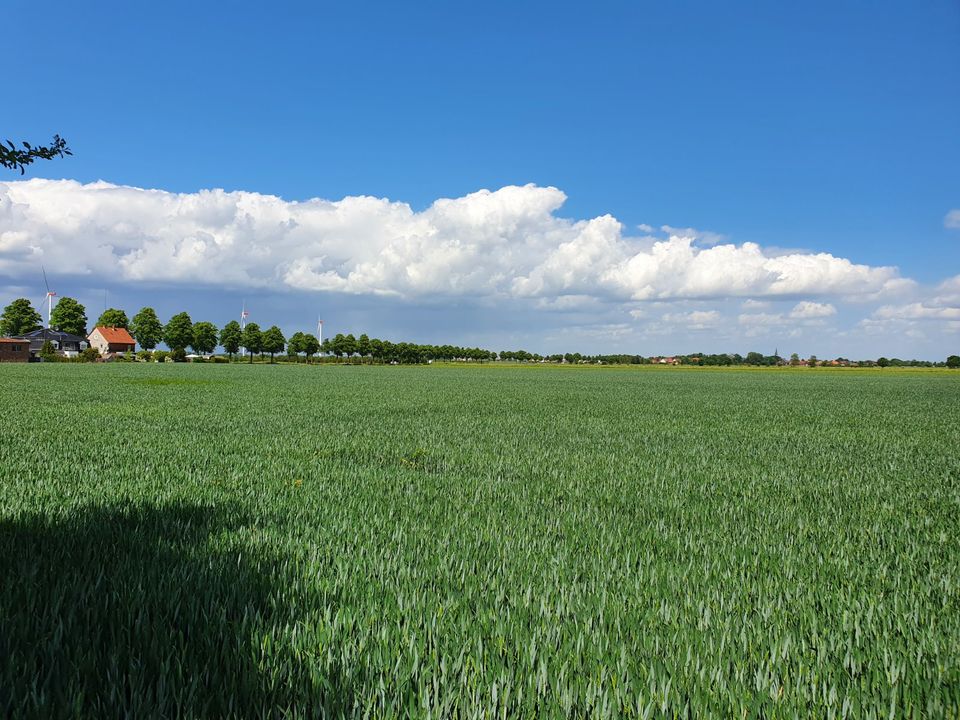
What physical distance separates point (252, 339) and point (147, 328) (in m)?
33.7

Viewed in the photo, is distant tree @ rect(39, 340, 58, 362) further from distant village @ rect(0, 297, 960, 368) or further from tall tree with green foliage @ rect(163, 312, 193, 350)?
tall tree with green foliage @ rect(163, 312, 193, 350)

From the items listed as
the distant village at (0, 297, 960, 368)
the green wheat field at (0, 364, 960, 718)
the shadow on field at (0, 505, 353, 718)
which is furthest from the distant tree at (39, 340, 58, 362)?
the shadow on field at (0, 505, 353, 718)

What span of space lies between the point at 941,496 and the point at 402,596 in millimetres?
11034

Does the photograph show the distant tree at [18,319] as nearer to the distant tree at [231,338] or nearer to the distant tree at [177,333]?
the distant tree at [177,333]

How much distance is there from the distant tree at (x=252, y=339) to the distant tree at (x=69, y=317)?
4661 centimetres

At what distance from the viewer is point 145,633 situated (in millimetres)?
3828

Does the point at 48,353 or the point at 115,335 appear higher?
the point at 115,335

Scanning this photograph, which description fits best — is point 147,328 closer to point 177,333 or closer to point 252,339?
point 177,333

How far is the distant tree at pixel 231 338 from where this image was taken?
17650 cm

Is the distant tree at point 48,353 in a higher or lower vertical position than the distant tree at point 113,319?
lower

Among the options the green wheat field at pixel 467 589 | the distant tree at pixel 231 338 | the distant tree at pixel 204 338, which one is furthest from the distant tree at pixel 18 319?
the green wheat field at pixel 467 589

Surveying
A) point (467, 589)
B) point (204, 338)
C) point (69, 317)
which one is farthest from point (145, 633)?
point (204, 338)

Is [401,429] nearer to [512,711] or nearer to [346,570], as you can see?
[346,570]

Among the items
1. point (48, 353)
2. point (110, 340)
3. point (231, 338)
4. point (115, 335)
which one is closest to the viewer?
point (48, 353)
